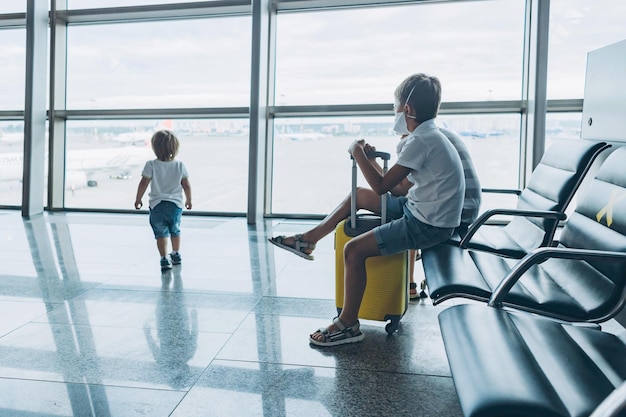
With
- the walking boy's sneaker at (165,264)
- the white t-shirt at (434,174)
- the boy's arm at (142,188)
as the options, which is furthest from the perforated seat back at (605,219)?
the boy's arm at (142,188)

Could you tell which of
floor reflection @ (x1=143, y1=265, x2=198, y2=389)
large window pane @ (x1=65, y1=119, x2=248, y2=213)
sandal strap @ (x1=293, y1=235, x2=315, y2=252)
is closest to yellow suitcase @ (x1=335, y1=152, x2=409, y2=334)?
sandal strap @ (x1=293, y1=235, x2=315, y2=252)

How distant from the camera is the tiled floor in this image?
1.97m

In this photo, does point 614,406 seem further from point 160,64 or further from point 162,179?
point 160,64

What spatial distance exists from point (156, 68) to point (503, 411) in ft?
22.5

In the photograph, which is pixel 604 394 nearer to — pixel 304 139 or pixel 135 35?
pixel 304 139

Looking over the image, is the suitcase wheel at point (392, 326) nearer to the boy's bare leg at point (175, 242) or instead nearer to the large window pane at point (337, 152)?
the boy's bare leg at point (175, 242)

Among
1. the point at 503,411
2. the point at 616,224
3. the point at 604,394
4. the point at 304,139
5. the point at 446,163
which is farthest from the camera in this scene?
the point at 304,139

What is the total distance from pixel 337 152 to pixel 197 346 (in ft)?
14.8

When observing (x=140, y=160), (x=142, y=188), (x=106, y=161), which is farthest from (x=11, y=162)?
(x=142, y=188)

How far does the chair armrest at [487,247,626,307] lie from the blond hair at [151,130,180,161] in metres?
3.00

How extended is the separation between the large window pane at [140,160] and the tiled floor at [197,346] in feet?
8.96

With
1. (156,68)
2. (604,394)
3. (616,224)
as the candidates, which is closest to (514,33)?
(156,68)

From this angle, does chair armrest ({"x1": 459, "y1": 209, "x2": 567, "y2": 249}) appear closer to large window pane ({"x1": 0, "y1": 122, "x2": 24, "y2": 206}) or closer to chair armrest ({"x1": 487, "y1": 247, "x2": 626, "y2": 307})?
chair armrest ({"x1": 487, "y1": 247, "x2": 626, "y2": 307})

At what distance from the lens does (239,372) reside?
2.22 meters
